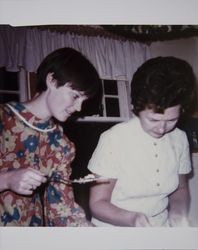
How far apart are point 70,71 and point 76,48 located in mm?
102

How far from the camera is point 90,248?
124cm

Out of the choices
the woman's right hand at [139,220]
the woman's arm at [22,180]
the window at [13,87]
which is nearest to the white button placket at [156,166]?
the woman's right hand at [139,220]

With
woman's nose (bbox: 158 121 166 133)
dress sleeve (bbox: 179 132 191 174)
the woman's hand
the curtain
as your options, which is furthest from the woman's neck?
dress sleeve (bbox: 179 132 191 174)

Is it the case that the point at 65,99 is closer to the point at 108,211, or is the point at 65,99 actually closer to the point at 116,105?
the point at 116,105

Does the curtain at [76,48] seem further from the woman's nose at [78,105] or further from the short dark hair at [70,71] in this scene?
the woman's nose at [78,105]

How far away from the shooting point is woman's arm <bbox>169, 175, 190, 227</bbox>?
1.26 meters

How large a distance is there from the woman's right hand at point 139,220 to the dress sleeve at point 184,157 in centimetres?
23

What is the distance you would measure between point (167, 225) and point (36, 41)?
91 cm

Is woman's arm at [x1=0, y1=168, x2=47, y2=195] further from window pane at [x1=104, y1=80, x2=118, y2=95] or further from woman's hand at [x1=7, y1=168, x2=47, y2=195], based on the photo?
window pane at [x1=104, y1=80, x2=118, y2=95]

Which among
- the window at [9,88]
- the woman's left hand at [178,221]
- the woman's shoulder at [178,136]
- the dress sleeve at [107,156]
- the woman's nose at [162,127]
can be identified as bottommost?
the woman's left hand at [178,221]

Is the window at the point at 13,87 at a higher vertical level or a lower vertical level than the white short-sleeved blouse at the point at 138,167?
higher

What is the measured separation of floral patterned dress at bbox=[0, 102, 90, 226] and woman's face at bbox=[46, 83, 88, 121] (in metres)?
0.05

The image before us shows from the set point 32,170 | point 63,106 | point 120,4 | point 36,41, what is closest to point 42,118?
point 63,106

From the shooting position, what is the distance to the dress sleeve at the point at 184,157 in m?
1.27
